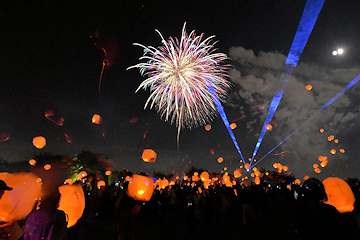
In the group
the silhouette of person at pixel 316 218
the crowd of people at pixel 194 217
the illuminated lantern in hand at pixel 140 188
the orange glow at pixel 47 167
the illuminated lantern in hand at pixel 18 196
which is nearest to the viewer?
the silhouette of person at pixel 316 218

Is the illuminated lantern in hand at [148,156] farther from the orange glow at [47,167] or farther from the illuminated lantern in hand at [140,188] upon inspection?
the orange glow at [47,167]

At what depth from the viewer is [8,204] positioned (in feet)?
12.0

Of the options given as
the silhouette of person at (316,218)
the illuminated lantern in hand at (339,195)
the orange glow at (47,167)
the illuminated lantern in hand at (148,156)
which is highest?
the orange glow at (47,167)

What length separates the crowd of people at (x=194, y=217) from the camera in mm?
2859

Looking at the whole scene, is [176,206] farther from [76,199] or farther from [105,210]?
[76,199]

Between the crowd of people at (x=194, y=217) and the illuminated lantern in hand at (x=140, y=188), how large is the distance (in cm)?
18

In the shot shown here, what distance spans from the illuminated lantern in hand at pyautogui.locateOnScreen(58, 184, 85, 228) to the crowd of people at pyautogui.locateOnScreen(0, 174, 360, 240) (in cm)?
25

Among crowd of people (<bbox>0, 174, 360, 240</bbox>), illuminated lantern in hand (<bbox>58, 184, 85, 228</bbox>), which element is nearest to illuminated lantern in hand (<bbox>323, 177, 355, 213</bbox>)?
crowd of people (<bbox>0, 174, 360, 240</bbox>)

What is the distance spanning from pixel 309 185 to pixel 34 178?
4.88 metres

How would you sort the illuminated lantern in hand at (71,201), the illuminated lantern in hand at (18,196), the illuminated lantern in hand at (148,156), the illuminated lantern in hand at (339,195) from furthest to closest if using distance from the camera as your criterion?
the illuminated lantern in hand at (148,156) < the illuminated lantern in hand at (339,195) < the illuminated lantern in hand at (71,201) < the illuminated lantern in hand at (18,196)

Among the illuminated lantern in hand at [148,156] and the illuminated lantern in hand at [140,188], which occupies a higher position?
the illuminated lantern in hand at [148,156]

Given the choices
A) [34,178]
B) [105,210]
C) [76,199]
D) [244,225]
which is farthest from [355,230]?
[105,210]

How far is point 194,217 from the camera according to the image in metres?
8.16

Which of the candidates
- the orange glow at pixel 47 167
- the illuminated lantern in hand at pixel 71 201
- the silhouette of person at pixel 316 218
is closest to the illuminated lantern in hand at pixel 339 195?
the silhouette of person at pixel 316 218
